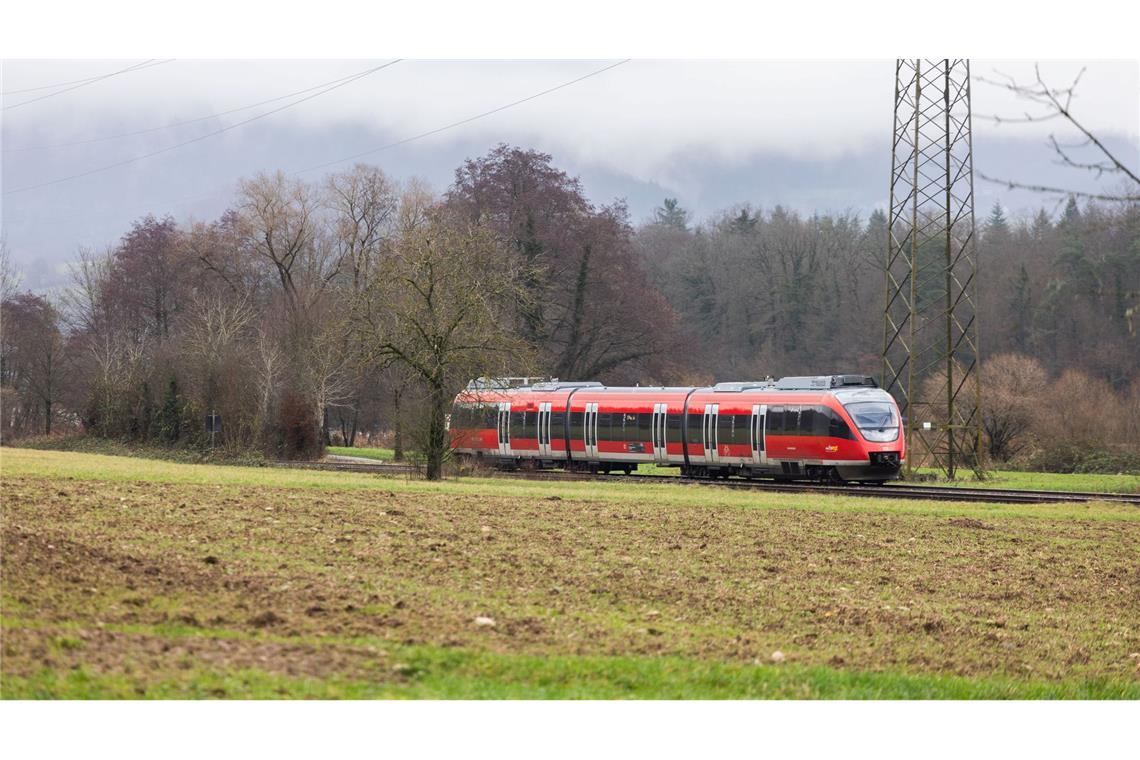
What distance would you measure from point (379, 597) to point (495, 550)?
395cm

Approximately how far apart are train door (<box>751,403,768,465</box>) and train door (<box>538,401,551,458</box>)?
789cm

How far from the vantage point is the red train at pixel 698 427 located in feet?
119

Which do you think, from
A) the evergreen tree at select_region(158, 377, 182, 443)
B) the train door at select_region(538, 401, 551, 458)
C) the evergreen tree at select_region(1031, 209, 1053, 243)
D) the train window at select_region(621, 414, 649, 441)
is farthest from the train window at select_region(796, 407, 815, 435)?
the evergreen tree at select_region(1031, 209, 1053, 243)

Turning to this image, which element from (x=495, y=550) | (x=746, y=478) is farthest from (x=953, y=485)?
(x=495, y=550)

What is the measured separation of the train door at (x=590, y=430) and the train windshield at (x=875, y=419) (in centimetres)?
920

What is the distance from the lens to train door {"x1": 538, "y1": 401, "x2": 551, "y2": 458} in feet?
141

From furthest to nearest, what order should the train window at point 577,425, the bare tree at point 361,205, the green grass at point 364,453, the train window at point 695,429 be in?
the bare tree at point 361,205 < the green grass at point 364,453 < the train window at point 577,425 < the train window at point 695,429

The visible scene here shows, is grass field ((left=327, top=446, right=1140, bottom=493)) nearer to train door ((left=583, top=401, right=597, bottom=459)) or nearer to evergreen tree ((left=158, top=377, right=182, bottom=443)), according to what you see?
train door ((left=583, top=401, right=597, bottom=459))

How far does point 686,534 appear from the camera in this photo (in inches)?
714

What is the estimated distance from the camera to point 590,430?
42.1 meters

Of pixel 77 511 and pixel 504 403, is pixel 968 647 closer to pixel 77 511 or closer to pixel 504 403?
pixel 77 511

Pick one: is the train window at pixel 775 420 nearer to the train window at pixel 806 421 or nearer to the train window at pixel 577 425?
the train window at pixel 806 421

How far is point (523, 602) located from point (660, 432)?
29.2 meters

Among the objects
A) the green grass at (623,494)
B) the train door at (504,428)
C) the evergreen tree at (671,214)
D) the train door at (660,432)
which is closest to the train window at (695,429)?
the train door at (660,432)
